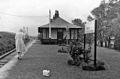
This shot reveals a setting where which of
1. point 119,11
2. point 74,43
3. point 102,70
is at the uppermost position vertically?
point 119,11

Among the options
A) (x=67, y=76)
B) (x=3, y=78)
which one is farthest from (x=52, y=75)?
(x=3, y=78)

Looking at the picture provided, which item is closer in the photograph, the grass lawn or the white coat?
the grass lawn

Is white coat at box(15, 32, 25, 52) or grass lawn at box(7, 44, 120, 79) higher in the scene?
white coat at box(15, 32, 25, 52)

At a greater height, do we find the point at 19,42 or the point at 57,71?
the point at 19,42

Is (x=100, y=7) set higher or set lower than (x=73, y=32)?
higher

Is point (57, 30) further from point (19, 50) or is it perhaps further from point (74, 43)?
point (74, 43)

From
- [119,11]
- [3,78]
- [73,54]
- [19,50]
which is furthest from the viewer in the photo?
[119,11]

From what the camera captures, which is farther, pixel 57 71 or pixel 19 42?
pixel 19 42

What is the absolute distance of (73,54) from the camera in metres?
8.63

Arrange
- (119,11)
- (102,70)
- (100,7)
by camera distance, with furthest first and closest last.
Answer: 1. (100,7)
2. (119,11)
3. (102,70)

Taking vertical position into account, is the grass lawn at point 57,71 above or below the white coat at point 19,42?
below

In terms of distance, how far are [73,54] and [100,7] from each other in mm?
21367

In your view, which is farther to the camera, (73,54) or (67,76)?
(73,54)

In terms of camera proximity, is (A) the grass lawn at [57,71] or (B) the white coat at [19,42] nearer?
(A) the grass lawn at [57,71]
